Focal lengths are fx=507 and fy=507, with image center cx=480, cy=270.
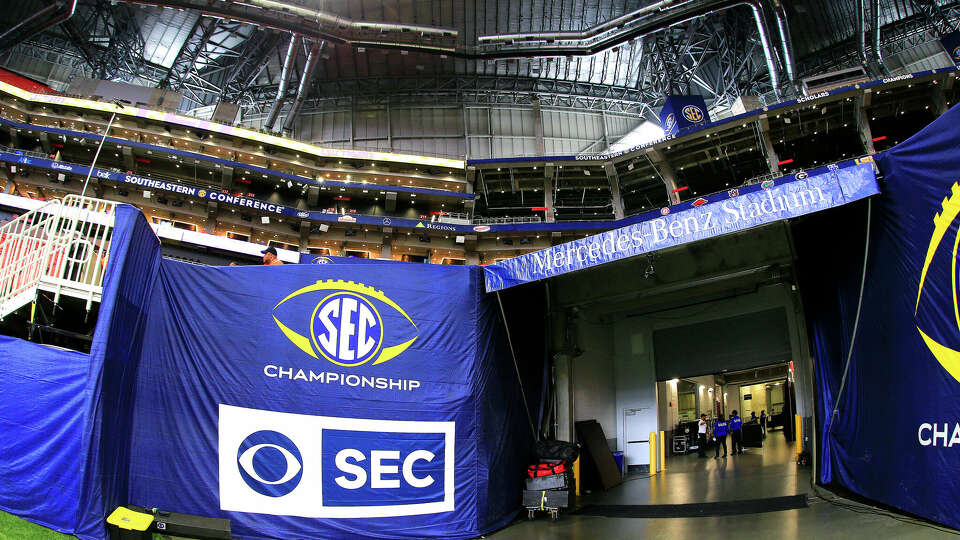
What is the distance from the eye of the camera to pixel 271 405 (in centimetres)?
722

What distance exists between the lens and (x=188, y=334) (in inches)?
280

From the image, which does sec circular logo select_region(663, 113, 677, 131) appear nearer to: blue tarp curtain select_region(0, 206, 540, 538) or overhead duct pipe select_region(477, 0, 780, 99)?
overhead duct pipe select_region(477, 0, 780, 99)

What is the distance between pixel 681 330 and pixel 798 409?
11.6 ft

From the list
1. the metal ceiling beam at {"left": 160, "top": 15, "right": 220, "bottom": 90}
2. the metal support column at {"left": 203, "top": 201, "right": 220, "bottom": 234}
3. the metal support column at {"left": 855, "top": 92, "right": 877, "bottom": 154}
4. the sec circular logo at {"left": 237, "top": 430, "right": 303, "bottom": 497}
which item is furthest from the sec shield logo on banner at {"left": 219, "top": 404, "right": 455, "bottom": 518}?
the metal ceiling beam at {"left": 160, "top": 15, "right": 220, "bottom": 90}

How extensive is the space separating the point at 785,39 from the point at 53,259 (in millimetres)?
39251

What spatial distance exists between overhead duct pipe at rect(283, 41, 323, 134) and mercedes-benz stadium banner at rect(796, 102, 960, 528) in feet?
118

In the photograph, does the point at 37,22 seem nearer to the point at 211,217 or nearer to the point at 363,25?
the point at 211,217

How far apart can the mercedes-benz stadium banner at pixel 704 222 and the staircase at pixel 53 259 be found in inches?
227

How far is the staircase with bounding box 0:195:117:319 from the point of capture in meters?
6.29

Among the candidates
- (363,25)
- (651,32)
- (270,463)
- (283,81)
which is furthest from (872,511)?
(283,81)

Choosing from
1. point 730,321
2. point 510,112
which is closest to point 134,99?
point 510,112

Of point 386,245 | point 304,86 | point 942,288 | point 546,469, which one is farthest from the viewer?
point 304,86

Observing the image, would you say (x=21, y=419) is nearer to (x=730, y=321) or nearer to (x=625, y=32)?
(x=730, y=321)

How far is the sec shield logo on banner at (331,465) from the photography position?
6.89 metres
